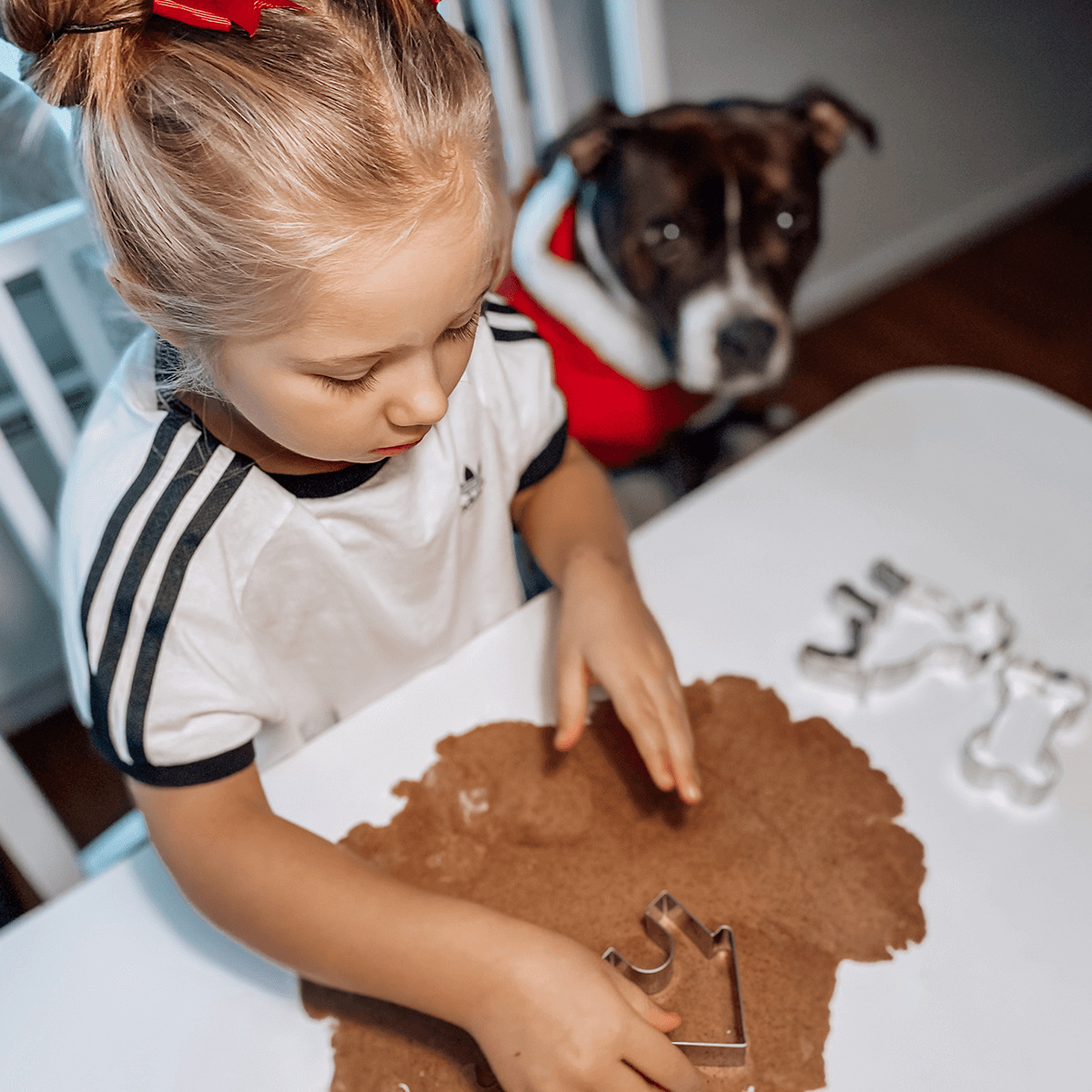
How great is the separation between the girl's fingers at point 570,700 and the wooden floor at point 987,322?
3.90ft

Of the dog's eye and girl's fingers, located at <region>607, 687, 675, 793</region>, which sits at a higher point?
the dog's eye

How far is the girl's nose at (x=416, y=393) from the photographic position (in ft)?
1.60

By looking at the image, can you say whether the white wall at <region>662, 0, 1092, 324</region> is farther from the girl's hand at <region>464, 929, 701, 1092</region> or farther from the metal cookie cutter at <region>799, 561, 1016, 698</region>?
the girl's hand at <region>464, 929, 701, 1092</region>

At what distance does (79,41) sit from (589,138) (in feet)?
2.06

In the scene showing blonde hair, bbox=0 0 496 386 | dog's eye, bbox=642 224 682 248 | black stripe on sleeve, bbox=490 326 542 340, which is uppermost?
blonde hair, bbox=0 0 496 386

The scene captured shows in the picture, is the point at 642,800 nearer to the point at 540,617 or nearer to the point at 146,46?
the point at 540,617

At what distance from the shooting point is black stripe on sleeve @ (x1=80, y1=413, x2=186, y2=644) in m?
0.56

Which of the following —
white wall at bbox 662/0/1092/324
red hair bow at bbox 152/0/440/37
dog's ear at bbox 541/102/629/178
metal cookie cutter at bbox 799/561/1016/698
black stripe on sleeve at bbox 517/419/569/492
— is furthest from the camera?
white wall at bbox 662/0/1092/324

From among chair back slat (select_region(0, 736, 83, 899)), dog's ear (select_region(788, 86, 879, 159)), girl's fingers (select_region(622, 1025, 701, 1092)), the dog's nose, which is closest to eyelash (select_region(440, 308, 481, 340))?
girl's fingers (select_region(622, 1025, 701, 1092))

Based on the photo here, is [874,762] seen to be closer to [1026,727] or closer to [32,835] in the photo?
[1026,727]

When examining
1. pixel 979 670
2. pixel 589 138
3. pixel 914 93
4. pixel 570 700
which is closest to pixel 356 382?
pixel 570 700

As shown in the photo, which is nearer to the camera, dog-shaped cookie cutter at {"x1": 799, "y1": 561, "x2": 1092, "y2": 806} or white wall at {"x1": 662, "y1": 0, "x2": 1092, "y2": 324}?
dog-shaped cookie cutter at {"x1": 799, "y1": 561, "x2": 1092, "y2": 806}

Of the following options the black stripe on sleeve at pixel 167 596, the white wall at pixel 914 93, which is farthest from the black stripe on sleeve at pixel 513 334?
the white wall at pixel 914 93

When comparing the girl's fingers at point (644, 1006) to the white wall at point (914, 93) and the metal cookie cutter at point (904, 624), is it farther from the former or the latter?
the white wall at point (914, 93)
